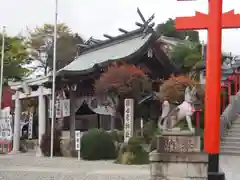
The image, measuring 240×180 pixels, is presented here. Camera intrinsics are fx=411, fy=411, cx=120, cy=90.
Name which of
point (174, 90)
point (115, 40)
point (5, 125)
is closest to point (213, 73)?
point (174, 90)

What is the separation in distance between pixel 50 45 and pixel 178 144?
33882mm

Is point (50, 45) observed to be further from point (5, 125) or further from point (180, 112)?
point (180, 112)

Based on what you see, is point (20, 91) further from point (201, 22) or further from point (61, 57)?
point (201, 22)

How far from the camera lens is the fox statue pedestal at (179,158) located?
885cm

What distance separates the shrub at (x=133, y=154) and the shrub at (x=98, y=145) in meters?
1.80

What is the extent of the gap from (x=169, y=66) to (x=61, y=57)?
15.9m

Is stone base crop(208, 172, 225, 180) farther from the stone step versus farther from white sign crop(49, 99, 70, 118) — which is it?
white sign crop(49, 99, 70, 118)

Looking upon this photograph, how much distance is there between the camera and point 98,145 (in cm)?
1719

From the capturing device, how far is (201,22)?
32.0 ft

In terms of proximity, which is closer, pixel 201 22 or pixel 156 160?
pixel 156 160

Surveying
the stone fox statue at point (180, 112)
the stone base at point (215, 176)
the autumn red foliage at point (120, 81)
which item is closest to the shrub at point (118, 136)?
the autumn red foliage at point (120, 81)

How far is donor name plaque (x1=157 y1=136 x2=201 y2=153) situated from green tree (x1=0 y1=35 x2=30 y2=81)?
23.5 meters

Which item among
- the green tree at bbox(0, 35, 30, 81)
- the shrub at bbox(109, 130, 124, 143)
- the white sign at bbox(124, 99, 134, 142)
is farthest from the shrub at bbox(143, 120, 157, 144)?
the green tree at bbox(0, 35, 30, 81)

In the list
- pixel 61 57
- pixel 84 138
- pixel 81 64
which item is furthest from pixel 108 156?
pixel 61 57
